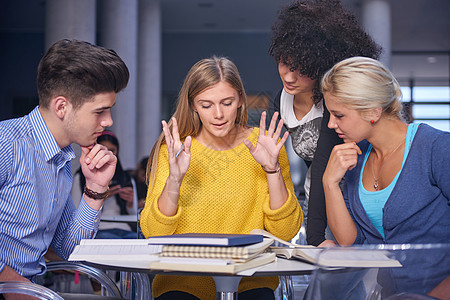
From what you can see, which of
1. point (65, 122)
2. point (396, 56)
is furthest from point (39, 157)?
point (396, 56)

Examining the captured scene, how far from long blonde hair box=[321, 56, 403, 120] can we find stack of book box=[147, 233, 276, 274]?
2.29 feet

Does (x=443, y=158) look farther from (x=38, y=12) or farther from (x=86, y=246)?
(x=38, y=12)

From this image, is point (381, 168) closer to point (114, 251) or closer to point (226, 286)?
point (226, 286)

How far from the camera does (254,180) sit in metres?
2.19

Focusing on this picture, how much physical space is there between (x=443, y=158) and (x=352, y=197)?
38 centimetres

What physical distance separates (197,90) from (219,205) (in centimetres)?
47

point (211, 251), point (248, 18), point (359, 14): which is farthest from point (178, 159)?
point (248, 18)

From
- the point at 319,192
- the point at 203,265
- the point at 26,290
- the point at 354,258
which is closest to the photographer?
the point at 354,258

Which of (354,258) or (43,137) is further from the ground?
(43,137)

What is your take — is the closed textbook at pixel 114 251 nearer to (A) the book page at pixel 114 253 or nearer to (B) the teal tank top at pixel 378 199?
(A) the book page at pixel 114 253

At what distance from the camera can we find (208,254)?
131 cm

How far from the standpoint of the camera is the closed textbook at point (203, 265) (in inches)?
48.1

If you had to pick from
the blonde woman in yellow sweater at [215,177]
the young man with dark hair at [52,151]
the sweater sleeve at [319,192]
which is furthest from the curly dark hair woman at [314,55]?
the young man with dark hair at [52,151]

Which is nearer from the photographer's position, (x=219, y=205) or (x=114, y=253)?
(x=114, y=253)
